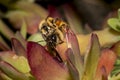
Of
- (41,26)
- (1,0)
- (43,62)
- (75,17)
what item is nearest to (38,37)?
(41,26)

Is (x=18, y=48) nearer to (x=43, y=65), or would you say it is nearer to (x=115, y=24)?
(x=43, y=65)

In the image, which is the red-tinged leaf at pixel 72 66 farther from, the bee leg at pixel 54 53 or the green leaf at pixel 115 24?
the green leaf at pixel 115 24

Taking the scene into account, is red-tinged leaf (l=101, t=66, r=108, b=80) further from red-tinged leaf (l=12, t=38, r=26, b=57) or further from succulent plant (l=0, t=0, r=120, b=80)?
red-tinged leaf (l=12, t=38, r=26, b=57)

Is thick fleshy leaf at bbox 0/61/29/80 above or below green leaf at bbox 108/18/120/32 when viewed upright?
below

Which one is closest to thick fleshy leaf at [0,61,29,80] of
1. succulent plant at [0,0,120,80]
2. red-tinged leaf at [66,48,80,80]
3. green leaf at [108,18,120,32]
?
succulent plant at [0,0,120,80]

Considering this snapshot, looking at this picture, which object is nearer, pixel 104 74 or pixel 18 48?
pixel 104 74

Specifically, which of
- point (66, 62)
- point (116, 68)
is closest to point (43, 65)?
point (66, 62)
